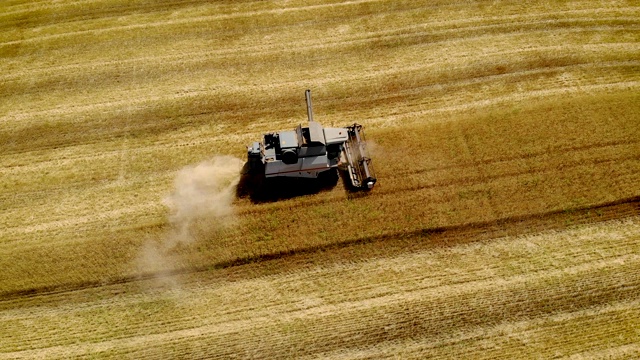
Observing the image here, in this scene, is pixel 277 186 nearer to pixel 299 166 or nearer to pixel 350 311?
pixel 299 166

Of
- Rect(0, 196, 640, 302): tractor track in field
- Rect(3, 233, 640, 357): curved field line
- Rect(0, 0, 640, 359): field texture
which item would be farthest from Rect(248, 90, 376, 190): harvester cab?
Rect(3, 233, 640, 357): curved field line

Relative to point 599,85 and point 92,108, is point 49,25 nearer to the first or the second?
point 92,108

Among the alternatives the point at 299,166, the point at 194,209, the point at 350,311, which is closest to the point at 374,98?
the point at 299,166

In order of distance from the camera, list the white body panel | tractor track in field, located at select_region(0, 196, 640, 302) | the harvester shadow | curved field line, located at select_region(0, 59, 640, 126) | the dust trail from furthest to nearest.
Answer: curved field line, located at select_region(0, 59, 640, 126) → the harvester shadow → the white body panel → the dust trail → tractor track in field, located at select_region(0, 196, 640, 302)

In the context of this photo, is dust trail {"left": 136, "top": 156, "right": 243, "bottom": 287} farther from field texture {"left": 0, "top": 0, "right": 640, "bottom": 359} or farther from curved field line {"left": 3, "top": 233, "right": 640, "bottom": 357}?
curved field line {"left": 3, "top": 233, "right": 640, "bottom": 357}

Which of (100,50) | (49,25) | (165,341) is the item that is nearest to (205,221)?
(165,341)

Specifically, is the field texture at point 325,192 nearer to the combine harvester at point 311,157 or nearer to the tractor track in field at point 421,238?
the tractor track in field at point 421,238
